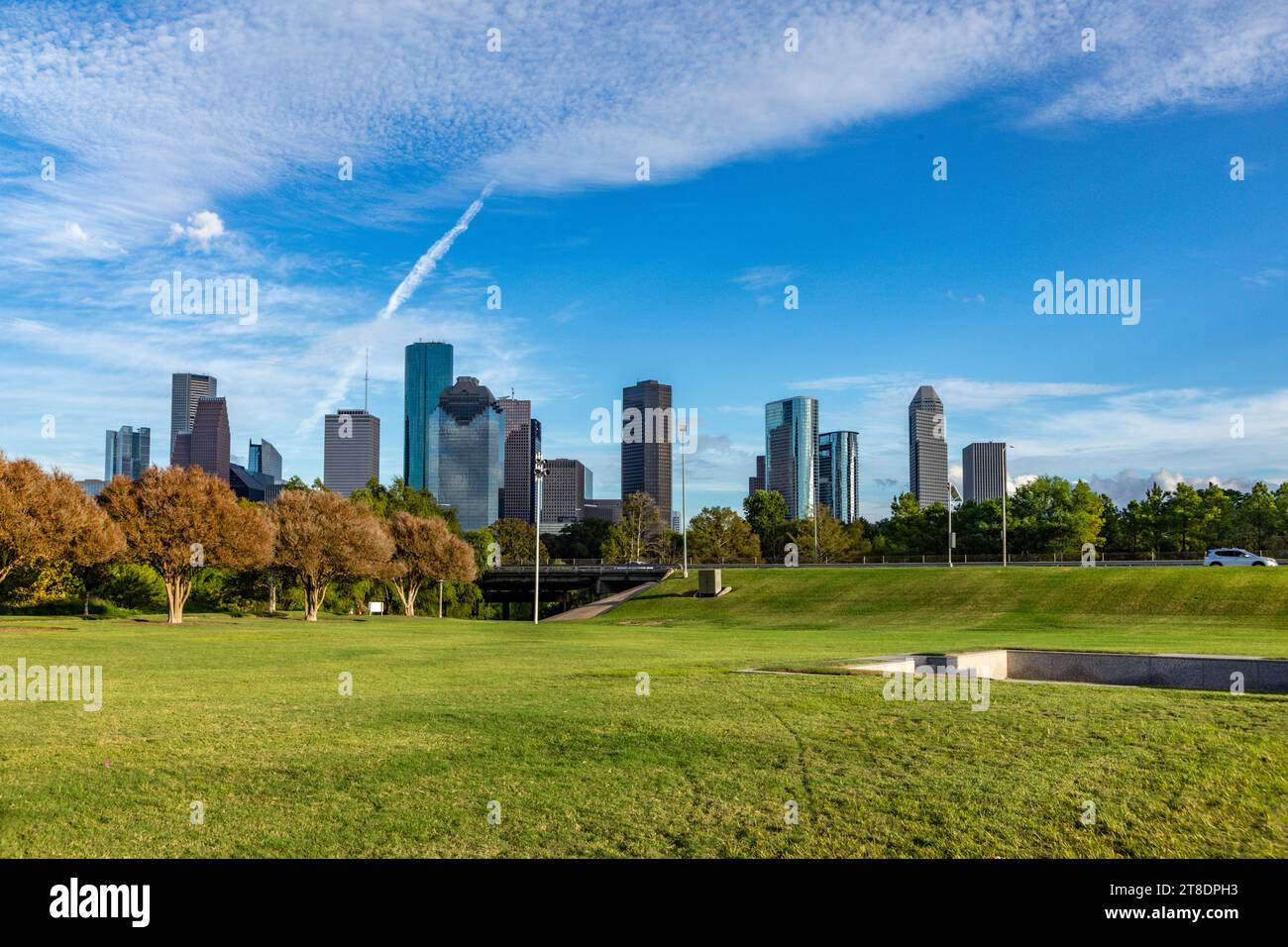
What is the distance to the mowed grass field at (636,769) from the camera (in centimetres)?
705

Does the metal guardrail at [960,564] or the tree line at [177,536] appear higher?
the tree line at [177,536]

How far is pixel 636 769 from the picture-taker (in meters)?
9.01

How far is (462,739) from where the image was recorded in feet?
34.7

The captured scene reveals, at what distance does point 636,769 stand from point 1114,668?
13.2 meters

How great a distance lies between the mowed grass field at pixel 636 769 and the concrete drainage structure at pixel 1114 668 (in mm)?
3509

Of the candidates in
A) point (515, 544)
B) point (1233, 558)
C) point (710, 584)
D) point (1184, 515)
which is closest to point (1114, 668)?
point (710, 584)

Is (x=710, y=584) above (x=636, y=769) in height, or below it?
below

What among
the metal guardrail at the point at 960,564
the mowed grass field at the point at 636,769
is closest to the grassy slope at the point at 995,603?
the metal guardrail at the point at 960,564

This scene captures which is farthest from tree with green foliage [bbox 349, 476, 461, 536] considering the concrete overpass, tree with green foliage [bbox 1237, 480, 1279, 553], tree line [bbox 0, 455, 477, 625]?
tree with green foliage [bbox 1237, 480, 1279, 553]

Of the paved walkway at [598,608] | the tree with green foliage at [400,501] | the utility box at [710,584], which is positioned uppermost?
the tree with green foliage at [400,501]

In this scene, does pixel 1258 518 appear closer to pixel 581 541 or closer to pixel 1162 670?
pixel 1162 670

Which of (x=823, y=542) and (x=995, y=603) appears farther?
(x=823, y=542)

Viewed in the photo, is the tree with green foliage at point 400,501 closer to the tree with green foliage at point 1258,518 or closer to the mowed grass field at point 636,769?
the mowed grass field at point 636,769
